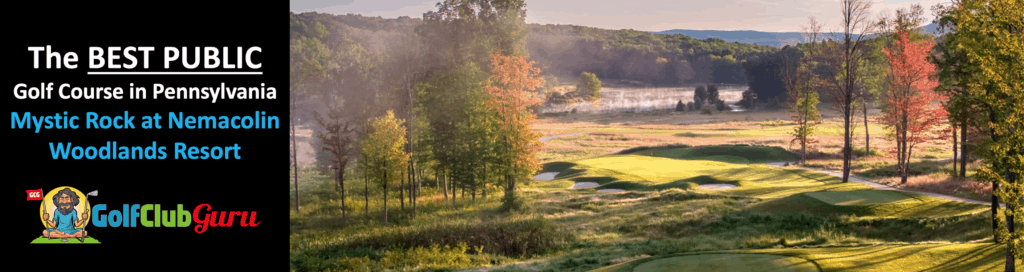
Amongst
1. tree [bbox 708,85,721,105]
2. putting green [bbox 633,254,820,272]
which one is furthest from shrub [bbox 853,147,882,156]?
tree [bbox 708,85,721,105]

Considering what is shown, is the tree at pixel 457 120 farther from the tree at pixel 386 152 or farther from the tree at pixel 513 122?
the tree at pixel 386 152

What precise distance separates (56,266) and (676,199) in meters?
27.7

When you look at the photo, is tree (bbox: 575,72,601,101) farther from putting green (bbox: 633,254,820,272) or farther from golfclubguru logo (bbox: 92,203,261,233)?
golfclubguru logo (bbox: 92,203,261,233)

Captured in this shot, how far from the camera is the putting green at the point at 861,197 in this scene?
2595cm

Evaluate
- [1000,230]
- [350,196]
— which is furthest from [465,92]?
[1000,230]

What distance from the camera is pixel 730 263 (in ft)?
45.3

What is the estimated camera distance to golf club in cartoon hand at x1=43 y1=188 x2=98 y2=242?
38.9 feet

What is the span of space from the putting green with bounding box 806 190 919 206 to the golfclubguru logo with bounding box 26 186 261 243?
22.8 meters

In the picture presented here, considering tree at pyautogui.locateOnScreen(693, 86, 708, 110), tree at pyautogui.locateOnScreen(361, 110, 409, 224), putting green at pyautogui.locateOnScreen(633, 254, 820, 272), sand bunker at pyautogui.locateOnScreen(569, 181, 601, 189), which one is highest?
tree at pyautogui.locateOnScreen(693, 86, 708, 110)

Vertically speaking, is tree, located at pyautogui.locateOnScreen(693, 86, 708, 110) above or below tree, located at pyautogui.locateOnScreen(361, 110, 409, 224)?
above

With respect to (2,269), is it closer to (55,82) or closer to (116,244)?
(116,244)

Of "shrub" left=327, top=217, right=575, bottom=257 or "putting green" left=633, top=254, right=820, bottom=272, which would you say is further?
"shrub" left=327, top=217, right=575, bottom=257

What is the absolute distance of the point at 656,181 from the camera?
41.8 meters

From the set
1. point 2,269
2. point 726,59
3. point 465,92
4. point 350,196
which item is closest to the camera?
point 2,269
